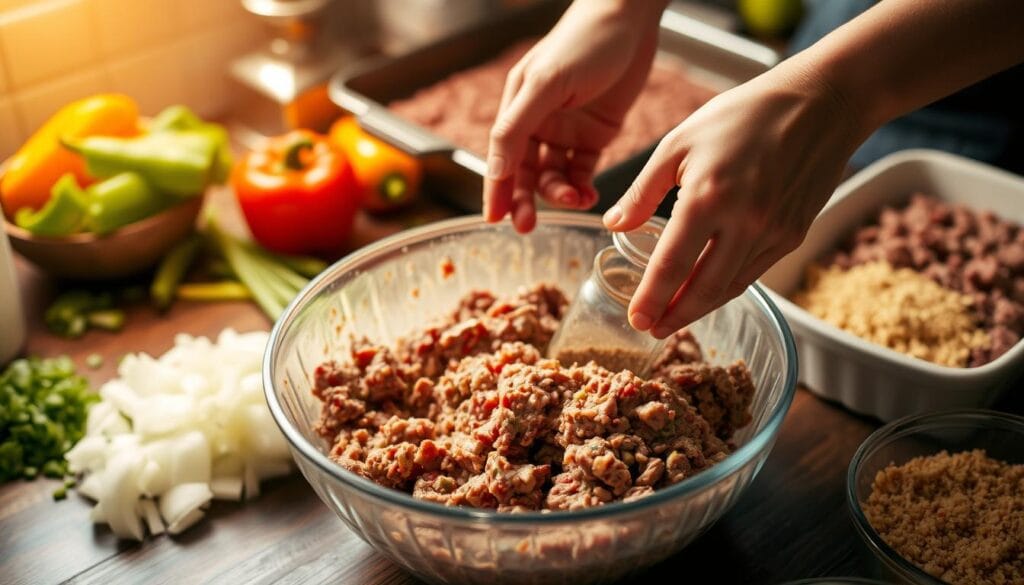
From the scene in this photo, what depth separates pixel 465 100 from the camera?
80.4 inches

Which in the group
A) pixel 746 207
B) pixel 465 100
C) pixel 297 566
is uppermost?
pixel 746 207

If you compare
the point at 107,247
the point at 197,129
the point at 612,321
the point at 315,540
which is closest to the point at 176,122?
the point at 197,129

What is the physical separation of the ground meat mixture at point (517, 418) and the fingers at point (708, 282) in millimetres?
91

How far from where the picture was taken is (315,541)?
1.27 metres

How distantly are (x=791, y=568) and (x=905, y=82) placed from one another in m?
0.58

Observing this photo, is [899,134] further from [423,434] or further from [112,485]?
[112,485]

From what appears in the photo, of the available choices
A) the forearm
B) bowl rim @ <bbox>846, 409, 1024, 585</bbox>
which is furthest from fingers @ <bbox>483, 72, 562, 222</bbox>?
bowl rim @ <bbox>846, 409, 1024, 585</bbox>

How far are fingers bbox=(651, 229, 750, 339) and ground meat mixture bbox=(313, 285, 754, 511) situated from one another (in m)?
0.09

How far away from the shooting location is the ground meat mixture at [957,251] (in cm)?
152


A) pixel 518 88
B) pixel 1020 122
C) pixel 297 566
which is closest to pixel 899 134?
pixel 1020 122

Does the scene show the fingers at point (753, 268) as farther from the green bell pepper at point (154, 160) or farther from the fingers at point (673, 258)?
the green bell pepper at point (154, 160)

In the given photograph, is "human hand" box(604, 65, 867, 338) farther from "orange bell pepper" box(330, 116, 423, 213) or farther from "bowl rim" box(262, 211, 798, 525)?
"orange bell pepper" box(330, 116, 423, 213)

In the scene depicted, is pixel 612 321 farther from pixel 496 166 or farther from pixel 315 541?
pixel 315 541

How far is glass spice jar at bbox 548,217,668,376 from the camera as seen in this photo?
1209mm
